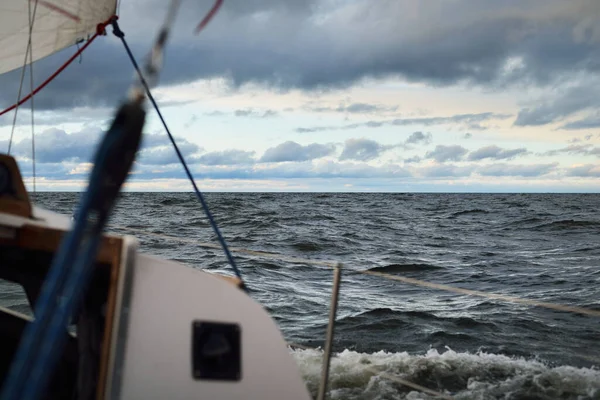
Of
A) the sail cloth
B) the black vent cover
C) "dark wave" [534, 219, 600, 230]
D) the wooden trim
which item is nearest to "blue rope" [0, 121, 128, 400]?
the black vent cover

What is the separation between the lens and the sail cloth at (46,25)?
15.7 feet

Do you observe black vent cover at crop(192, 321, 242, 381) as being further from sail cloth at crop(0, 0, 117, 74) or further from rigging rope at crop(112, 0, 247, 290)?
sail cloth at crop(0, 0, 117, 74)

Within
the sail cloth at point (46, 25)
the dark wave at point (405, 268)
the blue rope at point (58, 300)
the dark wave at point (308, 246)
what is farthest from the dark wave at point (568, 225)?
the blue rope at point (58, 300)

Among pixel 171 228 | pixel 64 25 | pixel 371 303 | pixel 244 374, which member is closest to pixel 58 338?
pixel 244 374

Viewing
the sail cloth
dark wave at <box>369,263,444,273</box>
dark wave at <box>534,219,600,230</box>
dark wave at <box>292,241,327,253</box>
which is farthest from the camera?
dark wave at <box>534,219,600,230</box>

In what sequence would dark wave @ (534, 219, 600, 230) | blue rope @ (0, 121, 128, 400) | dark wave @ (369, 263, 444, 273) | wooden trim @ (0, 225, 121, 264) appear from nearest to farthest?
blue rope @ (0, 121, 128, 400), wooden trim @ (0, 225, 121, 264), dark wave @ (369, 263, 444, 273), dark wave @ (534, 219, 600, 230)

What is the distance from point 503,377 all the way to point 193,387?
Answer: 5.71 metres

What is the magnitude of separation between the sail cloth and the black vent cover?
341cm

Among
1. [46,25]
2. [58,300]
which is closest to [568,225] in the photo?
[46,25]

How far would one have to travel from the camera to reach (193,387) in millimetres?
2146

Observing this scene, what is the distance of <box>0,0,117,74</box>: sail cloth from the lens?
4.78 m

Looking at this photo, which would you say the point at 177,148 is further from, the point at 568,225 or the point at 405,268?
the point at 568,225

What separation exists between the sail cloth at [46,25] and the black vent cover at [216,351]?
3.41m

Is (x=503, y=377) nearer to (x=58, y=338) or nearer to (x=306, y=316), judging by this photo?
(x=306, y=316)
